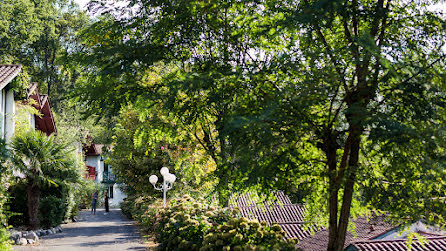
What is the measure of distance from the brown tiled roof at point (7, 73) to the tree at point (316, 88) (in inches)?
436

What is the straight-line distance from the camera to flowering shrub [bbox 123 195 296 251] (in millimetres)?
9180

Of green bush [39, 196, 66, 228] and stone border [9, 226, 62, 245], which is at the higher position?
green bush [39, 196, 66, 228]

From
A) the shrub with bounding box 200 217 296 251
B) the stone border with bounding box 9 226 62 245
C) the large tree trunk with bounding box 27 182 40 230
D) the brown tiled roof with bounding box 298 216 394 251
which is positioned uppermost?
the large tree trunk with bounding box 27 182 40 230

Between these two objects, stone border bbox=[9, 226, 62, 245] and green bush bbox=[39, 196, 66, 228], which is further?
green bush bbox=[39, 196, 66, 228]

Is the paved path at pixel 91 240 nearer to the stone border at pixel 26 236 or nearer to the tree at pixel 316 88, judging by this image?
the stone border at pixel 26 236

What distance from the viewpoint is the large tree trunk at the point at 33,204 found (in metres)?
19.6

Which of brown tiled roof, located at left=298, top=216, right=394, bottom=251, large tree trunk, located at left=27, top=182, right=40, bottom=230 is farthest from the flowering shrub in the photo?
large tree trunk, located at left=27, top=182, right=40, bottom=230

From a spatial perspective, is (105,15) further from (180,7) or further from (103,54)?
(180,7)

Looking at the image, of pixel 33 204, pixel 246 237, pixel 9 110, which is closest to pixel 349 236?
pixel 246 237

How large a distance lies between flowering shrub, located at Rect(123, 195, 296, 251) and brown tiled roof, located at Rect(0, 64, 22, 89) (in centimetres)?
854

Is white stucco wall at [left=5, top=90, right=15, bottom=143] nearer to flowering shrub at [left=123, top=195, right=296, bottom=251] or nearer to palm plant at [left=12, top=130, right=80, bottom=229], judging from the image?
palm plant at [left=12, top=130, right=80, bottom=229]

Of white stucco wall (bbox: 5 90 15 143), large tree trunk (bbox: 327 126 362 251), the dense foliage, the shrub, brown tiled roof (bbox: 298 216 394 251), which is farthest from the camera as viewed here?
white stucco wall (bbox: 5 90 15 143)

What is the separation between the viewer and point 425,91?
6.71m

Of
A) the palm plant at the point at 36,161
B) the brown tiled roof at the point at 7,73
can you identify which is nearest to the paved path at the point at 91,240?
the palm plant at the point at 36,161
